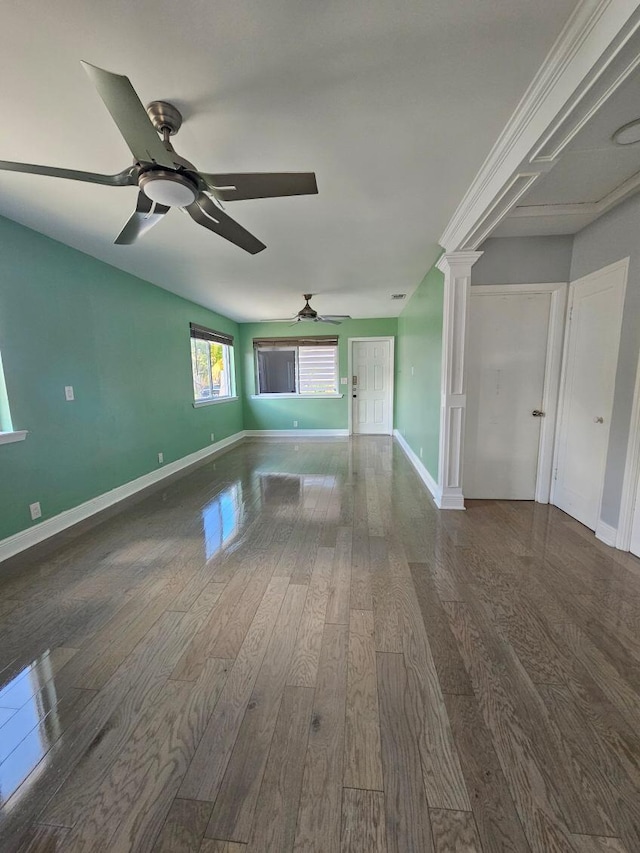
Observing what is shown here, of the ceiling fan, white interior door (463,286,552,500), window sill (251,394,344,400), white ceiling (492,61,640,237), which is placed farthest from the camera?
window sill (251,394,344,400)

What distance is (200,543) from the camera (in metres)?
2.58

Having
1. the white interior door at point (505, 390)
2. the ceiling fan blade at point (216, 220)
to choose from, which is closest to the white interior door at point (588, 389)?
the white interior door at point (505, 390)

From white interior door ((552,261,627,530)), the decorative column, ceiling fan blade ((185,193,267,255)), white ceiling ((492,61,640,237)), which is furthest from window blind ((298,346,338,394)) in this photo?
ceiling fan blade ((185,193,267,255))

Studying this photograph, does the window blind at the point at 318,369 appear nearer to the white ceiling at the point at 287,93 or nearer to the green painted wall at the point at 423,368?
the green painted wall at the point at 423,368

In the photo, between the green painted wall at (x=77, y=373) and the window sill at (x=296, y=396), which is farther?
the window sill at (x=296, y=396)

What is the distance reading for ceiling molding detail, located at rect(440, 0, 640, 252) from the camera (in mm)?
1064

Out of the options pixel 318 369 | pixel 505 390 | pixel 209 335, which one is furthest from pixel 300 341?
pixel 505 390

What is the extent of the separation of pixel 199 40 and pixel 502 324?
113 inches

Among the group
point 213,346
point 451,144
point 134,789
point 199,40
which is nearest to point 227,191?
point 199,40

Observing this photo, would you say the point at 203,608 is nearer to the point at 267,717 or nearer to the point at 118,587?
the point at 118,587

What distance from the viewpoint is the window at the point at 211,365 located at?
5.23 m

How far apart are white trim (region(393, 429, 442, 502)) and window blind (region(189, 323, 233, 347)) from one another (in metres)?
3.65

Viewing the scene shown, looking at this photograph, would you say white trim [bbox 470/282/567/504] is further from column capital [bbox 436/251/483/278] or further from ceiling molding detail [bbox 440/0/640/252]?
ceiling molding detail [bbox 440/0/640/252]

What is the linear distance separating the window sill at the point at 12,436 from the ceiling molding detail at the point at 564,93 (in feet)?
11.5
